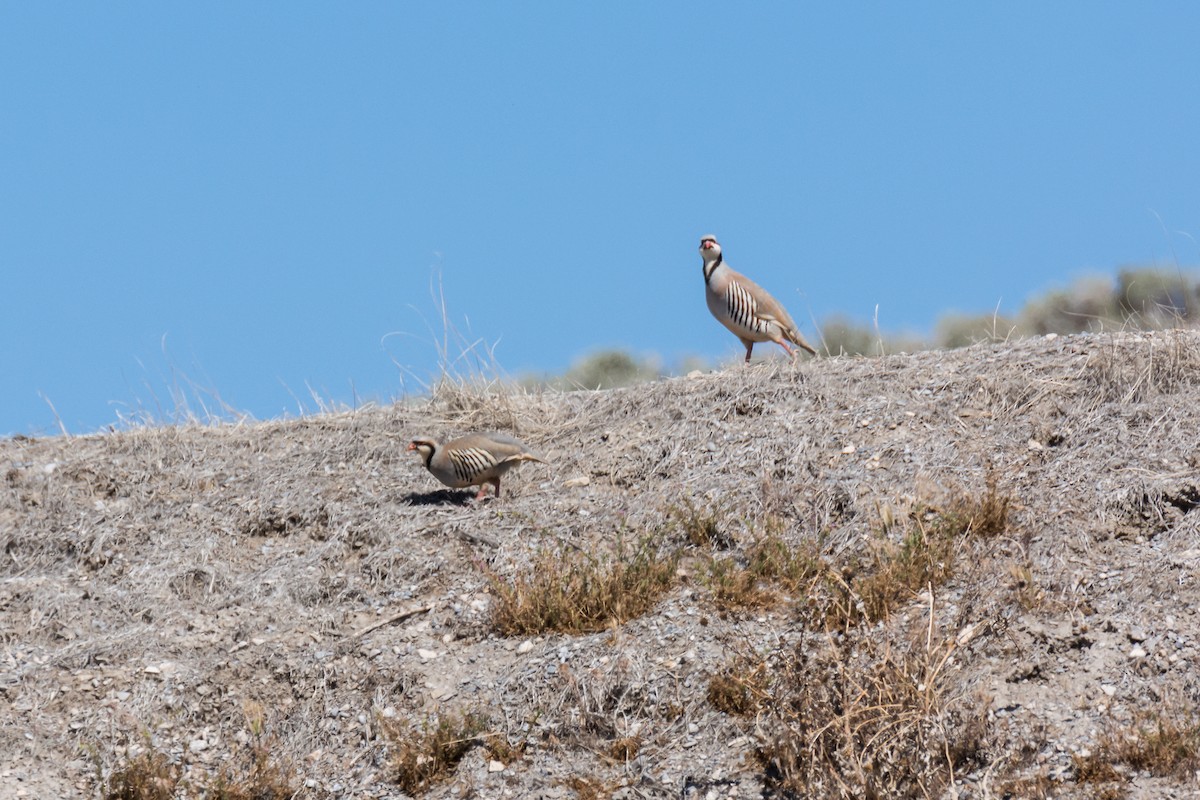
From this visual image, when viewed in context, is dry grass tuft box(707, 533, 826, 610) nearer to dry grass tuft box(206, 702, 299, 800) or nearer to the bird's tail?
the bird's tail

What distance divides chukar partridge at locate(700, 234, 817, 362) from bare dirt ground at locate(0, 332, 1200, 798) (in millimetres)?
676

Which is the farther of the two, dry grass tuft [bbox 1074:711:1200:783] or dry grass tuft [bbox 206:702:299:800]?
dry grass tuft [bbox 206:702:299:800]

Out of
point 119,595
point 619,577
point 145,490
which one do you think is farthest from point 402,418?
point 619,577

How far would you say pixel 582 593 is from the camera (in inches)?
318

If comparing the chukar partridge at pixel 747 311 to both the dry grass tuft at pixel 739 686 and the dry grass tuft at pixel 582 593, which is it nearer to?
the dry grass tuft at pixel 582 593

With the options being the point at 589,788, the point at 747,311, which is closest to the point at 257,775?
the point at 589,788

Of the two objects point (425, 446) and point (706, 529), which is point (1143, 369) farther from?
point (425, 446)

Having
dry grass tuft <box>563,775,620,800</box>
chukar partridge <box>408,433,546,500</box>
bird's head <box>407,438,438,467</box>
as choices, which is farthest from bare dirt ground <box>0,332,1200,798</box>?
bird's head <box>407,438,438,467</box>

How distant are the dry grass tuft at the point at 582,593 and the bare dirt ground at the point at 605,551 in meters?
0.10

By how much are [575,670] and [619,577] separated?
2.33ft

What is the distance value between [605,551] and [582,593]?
69cm

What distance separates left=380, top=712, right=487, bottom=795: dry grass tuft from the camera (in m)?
7.22

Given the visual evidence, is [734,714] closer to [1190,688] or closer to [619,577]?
[619,577]

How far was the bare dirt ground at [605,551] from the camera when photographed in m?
7.03
